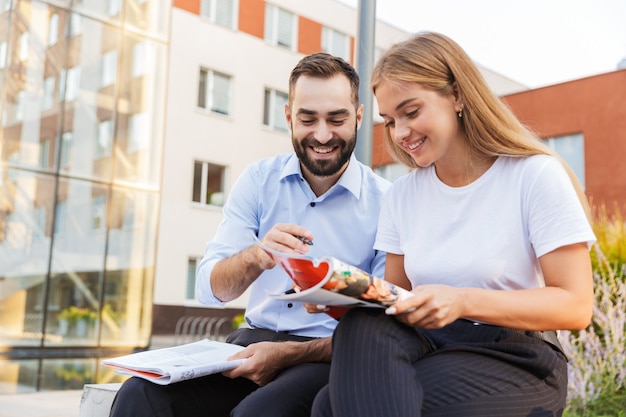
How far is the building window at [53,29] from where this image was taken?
33.2ft

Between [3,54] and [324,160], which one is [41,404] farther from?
[3,54]

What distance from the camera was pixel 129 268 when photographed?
35.7ft

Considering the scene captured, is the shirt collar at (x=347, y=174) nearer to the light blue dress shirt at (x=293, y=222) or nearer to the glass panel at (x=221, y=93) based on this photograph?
the light blue dress shirt at (x=293, y=222)

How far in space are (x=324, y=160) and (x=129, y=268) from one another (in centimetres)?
875

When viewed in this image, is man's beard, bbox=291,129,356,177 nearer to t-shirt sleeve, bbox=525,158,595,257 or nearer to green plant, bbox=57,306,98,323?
t-shirt sleeve, bbox=525,158,595,257

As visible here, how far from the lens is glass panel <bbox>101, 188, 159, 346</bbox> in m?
10.6

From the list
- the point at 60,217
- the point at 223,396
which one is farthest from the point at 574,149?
the point at 223,396

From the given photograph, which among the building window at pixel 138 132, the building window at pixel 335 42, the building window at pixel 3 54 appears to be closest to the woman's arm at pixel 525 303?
the building window at pixel 3 54

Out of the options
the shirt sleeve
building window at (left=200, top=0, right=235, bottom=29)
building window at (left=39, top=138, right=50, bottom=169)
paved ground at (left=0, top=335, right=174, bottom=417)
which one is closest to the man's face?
the shirt sleeve

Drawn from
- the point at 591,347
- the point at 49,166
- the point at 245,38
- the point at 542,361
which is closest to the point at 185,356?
the point at 542,361

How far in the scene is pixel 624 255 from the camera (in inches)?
214

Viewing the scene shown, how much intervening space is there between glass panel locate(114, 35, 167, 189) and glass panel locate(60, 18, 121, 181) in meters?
0.17

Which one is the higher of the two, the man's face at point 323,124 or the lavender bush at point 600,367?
the man's face at point 323,124

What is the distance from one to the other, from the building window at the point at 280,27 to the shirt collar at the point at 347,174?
1683 cm
